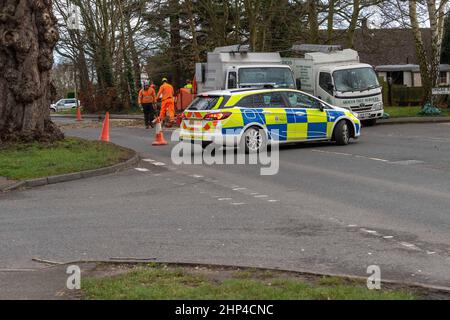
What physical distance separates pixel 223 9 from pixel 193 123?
62.4 feet

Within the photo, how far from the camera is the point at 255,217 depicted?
8891mm

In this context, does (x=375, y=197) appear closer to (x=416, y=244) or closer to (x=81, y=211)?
(x=416, y=244)

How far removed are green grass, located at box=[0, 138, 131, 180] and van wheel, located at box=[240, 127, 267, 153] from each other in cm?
265

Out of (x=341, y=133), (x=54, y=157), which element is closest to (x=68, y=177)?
(x=54, y=157)

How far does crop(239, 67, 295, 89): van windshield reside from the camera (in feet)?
76.1

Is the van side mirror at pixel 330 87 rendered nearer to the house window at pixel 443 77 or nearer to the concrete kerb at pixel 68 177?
the concrete kerb at pixel 68 177

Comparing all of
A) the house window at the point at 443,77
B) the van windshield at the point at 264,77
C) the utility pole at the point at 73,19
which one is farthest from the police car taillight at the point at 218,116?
the house window at the point at 443,77

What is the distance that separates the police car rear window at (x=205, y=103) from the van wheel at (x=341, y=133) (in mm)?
3434

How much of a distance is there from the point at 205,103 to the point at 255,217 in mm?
7786

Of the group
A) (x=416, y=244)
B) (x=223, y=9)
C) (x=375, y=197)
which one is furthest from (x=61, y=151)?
(x=223, y=9)

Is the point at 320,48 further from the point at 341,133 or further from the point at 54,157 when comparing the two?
the point at 54,157

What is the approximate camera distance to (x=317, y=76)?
25.1m

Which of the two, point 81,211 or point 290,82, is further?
point 290,82
